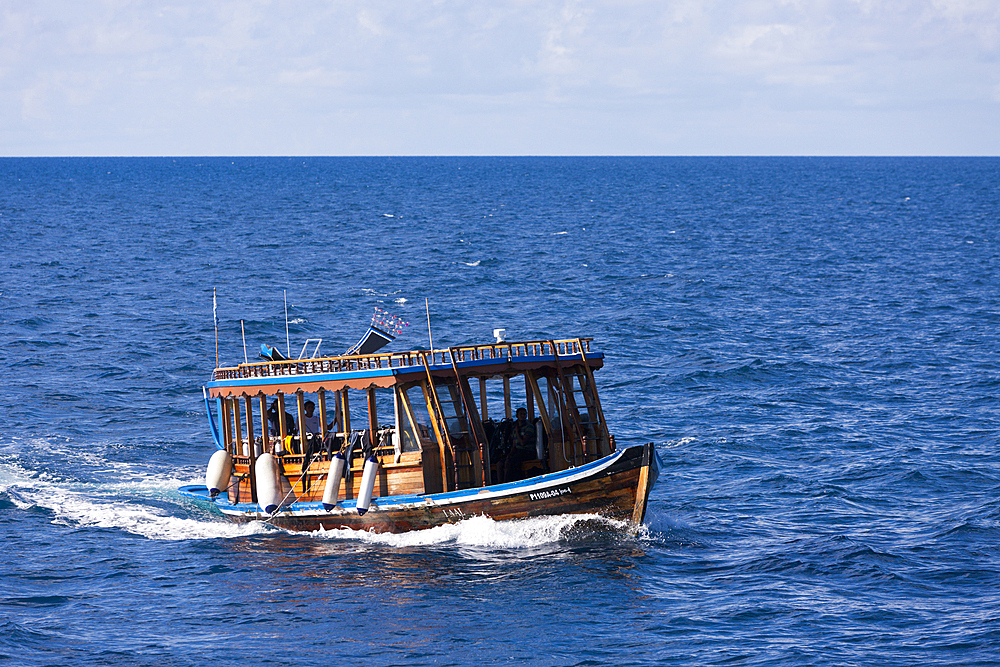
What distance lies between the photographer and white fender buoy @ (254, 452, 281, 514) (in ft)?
84.8

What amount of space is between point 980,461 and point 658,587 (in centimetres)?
1333

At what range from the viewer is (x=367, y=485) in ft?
81.2

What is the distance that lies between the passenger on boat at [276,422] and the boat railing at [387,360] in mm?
1016

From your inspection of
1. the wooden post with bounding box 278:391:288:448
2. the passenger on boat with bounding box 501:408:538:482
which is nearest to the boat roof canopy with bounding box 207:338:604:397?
the wooden post with bounding box 278:391:288:448

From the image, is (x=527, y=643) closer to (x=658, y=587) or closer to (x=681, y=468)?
(x=658, y=587)

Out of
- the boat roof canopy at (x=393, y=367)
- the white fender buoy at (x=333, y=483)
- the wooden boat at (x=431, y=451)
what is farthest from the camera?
the white fender buoy at (x=333, y=483)

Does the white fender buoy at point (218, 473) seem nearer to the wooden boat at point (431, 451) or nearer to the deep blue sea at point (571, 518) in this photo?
the wooden boat at point (431, 451)

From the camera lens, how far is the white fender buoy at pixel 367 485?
24.8 m

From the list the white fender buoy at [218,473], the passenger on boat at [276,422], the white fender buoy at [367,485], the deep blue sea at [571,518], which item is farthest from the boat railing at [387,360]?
the deep blue sea at [571,518]

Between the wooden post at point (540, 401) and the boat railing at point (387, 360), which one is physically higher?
the boat railing at point (387, 360)

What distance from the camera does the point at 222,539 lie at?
86.4ft

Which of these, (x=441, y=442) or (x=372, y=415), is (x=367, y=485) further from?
(x=441, y=442)

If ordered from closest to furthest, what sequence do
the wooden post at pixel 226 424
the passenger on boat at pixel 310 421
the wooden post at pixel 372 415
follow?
the wooden post at pixel 372 415, the passenger on boat at pixel 310 421, the wooden post at pixel 226 424

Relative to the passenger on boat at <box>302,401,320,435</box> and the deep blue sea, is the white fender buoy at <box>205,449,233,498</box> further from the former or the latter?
the passenger on boat at <box>302,401,320,435</box>
